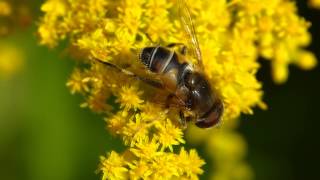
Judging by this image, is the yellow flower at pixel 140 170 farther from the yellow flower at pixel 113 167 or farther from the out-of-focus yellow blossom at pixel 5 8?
the out-of-focus yellow blossom at pixel 5 8

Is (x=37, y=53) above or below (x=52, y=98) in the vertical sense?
above

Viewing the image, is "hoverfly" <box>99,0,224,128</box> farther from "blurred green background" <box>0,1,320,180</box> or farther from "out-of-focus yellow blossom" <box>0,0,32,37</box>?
"blurred green background" <box>0,1,320,180</box>

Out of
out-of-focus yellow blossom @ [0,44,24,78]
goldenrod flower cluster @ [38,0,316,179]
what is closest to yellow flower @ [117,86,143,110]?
goldenrod flower cluster @ [38,0,316,179]

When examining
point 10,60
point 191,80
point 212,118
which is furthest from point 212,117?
point 10,60

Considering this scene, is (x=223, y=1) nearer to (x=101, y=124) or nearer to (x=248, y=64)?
(x=248, y=64)

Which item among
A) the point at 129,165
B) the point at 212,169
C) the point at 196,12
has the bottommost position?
the point at 129,165

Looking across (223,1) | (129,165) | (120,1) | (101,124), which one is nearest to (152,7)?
(120,1)

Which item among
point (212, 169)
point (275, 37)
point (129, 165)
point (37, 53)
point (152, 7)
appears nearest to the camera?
point (129, 165)
